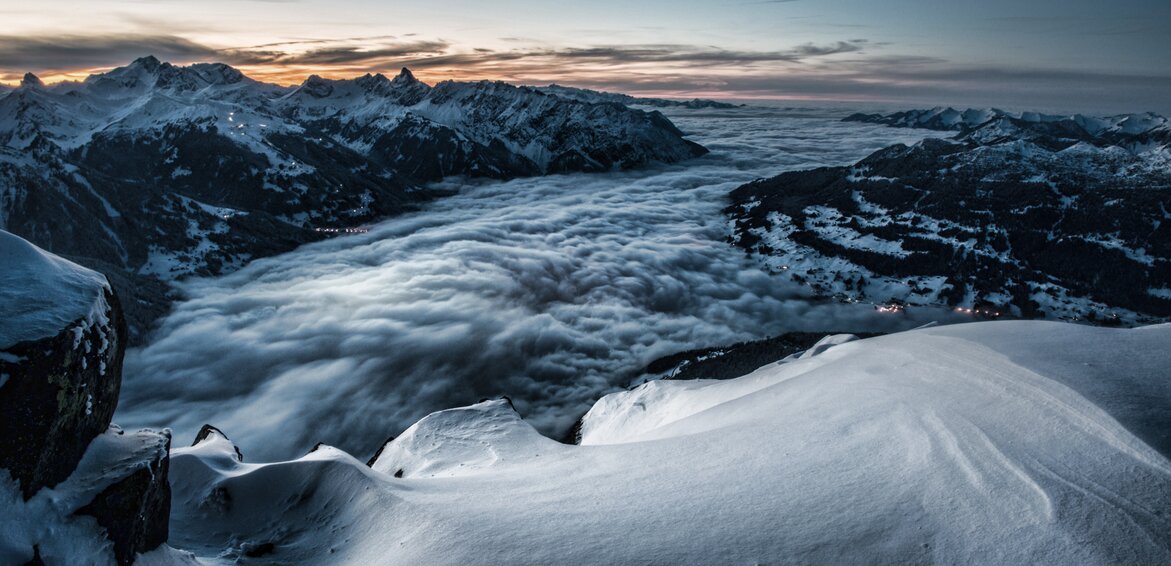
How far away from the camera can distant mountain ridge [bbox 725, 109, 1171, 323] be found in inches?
4931

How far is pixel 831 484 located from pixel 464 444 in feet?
71.0

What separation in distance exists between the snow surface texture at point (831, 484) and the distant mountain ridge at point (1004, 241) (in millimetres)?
127214

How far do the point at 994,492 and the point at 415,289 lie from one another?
139 meters

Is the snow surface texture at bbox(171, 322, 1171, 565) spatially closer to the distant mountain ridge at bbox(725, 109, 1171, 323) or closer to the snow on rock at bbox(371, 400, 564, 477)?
the snow on rock at bbox(371, 400, 564, 477)

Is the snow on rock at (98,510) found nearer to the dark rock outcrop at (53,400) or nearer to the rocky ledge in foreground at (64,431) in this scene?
the rocky ledge in foreground at (64,431)

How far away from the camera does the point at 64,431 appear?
1196cm

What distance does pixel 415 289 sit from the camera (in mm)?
139375

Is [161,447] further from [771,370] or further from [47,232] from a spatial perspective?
[47,232]

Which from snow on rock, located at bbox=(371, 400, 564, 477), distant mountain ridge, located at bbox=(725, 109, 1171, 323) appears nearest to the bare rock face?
snow on rock, located at bbox=(371, 400, 564, 477)

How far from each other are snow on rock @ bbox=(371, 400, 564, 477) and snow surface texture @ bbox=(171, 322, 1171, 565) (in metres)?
1.35

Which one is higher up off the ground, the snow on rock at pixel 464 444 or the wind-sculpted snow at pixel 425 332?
Answer: the snow on rock at pixel 464 444

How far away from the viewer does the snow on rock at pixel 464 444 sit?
26.2 meters

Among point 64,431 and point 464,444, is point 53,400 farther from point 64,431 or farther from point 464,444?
point 464,444

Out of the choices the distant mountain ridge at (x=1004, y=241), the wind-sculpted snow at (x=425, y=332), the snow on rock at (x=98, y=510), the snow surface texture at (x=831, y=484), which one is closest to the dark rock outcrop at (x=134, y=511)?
the snow on rock at (x=98, y=510)
